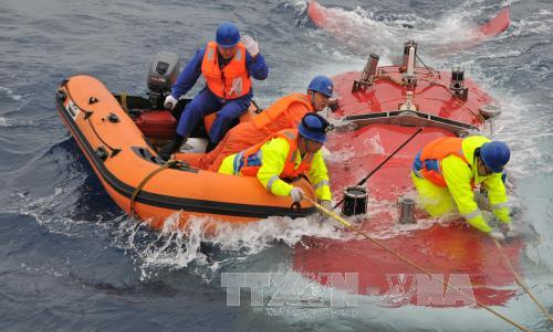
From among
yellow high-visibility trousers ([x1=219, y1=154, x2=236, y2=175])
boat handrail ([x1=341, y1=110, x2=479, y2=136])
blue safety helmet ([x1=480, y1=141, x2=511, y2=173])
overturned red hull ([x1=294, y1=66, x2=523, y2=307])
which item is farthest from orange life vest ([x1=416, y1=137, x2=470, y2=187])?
yellow high-visibility trousers ([x1=219, y1=154, x2=236, y2=175])

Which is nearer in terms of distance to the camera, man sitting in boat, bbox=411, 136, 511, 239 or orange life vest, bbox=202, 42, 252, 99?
man sitting in boat, bbox=411, 136, 511, 239

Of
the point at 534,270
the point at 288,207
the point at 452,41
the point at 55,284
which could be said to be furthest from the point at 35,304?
the point at 452,41

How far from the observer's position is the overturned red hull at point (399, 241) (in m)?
5.25

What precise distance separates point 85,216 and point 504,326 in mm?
3609

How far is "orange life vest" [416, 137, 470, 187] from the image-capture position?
5.68 meters

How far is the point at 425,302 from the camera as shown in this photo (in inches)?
202

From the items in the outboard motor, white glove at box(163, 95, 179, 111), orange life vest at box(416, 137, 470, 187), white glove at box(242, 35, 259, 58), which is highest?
white glove at box(242, 35, 259, 58)

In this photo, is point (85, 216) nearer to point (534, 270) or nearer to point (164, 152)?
point (164, 152)

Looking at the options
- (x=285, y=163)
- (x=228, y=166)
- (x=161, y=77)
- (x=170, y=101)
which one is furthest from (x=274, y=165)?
(x=161, y=77)

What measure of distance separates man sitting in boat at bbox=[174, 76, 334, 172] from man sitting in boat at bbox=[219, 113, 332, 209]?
0.29m

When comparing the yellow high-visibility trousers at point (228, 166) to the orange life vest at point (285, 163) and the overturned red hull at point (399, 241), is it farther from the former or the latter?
the overturned red hull at point (399, 241)

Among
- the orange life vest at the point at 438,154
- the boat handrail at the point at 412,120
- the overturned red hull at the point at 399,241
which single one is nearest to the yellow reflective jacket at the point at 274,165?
the overturned red hull at the point at 399,241

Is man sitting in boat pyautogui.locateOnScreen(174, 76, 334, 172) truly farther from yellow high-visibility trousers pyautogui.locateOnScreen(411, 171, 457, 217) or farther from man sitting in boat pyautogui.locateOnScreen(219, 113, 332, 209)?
yellow high-visibility trousers pyautogui.locateOnScreen(411, 171, 457, 217)

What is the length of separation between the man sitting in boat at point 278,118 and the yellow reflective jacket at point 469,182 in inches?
46.2
